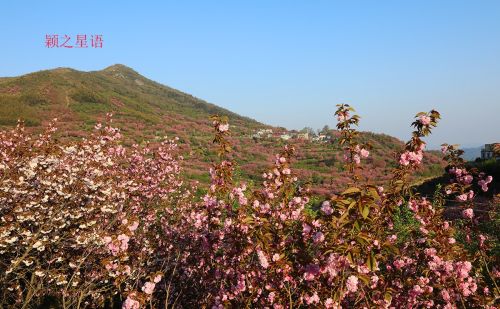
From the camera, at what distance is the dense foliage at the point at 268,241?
4008 mm

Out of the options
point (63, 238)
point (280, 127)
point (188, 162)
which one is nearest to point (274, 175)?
point (63, 238)

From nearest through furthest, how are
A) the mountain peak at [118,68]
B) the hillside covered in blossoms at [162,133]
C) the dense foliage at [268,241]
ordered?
1. the dense foliage at [268,241]
2. the hillside covered in blossoms at [162,133]
3. the mountain peak at [118,68]

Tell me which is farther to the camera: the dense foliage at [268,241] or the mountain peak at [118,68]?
the mountain peak at [118,68]

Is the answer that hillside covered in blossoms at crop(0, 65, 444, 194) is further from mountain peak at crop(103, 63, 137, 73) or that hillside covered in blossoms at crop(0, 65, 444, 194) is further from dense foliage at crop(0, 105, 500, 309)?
mountain peak at crop(103, 63, 137, 73)

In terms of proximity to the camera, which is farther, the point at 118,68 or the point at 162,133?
the point at 118,68

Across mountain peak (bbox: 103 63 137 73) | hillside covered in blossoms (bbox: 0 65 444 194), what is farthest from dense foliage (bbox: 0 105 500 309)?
mountain peak (bbox: 103 63 137 73)

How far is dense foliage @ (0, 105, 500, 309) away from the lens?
13.1 feet

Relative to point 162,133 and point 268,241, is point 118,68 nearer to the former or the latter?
point 162,133

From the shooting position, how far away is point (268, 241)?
179 inches

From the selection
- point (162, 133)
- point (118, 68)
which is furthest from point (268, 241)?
point (118, 68)

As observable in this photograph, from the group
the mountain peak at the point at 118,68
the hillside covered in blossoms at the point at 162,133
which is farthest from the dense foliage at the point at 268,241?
the mountain peak at the point at 118,68

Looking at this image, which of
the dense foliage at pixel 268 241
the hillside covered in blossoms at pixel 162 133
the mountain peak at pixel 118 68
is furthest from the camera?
the mountain peak at pixel 118 68

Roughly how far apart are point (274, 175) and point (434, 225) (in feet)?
6.94

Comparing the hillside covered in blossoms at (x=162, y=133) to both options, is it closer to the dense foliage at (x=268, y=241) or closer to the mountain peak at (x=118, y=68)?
the dense foliage at (x=268, y=241)
